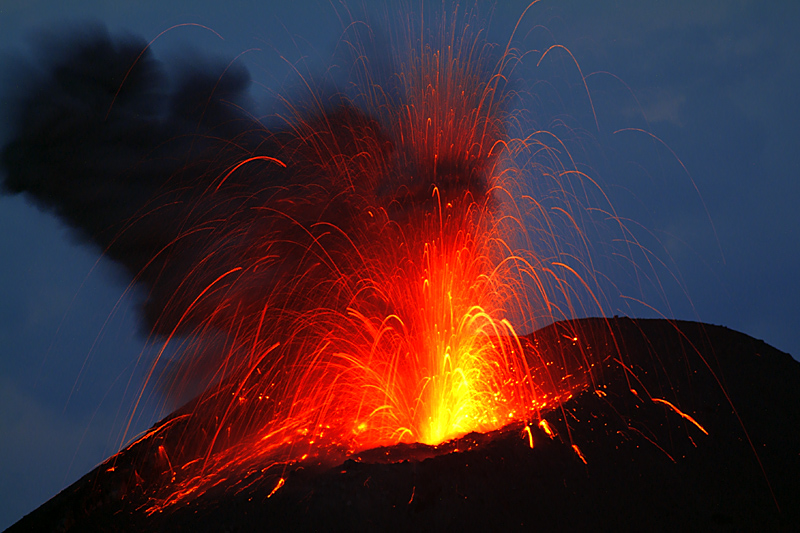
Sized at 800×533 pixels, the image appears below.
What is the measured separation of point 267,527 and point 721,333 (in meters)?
13.5

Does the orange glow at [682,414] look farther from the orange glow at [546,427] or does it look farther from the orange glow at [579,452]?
the orange glow at [546,427]

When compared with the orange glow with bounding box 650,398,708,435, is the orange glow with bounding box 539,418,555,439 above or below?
below

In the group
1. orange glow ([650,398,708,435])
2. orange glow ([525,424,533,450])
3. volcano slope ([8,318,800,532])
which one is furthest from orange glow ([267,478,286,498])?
orange glow ([650,398,708,435])

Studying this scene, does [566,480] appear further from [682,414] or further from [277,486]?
[277,486]

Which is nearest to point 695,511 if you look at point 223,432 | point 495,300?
point 495,300

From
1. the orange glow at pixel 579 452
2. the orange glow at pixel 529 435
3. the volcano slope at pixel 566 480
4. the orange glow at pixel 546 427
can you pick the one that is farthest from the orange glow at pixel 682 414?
the orange glow at pixel 529 435

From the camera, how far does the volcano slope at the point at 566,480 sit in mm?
8078

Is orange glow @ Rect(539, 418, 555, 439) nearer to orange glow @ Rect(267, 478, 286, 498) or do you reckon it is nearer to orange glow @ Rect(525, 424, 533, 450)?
orange glow @ Rect(525, 424, 533, 450)

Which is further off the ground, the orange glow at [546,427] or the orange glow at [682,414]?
the orange glow at [682,414]

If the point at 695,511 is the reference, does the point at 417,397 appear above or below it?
above

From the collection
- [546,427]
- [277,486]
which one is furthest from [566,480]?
[277,486]

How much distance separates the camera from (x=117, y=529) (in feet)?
31.0

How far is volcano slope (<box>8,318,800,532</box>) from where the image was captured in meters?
8.08

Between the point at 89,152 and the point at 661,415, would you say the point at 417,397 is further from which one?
the point at 89,152
